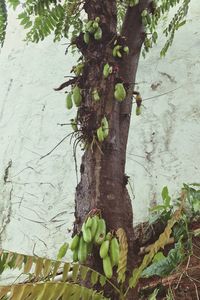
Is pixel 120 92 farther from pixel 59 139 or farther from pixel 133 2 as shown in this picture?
pixel 59 139

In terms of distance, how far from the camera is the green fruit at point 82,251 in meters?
1.68

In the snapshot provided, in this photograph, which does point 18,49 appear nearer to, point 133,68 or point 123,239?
point 133,68

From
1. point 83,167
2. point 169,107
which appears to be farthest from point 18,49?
point 83,167

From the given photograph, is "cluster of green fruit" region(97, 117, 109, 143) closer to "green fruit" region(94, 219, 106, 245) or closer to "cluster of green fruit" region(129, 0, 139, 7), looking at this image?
"green fruit" region(94, 219, 106, 245)

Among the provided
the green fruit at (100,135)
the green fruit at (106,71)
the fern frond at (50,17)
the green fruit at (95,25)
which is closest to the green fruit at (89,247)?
the green fruit at (100,135)

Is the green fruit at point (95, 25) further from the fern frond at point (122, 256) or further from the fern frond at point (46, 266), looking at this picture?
the fern frond at point (46, 266)

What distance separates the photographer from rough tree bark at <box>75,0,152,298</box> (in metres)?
1.85

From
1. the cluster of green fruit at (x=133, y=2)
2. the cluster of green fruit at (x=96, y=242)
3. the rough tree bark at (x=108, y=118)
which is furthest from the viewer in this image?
the cluster of green fruit at (x=133, y=2)

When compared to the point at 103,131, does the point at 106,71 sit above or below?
above

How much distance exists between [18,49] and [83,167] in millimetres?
2778

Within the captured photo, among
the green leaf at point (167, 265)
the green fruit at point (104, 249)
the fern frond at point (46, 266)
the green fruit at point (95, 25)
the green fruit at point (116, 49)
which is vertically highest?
the green fruit at point (95, 25)

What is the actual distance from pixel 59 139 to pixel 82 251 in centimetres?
212

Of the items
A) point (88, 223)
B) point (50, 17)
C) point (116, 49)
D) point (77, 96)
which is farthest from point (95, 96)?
point (50, 17)

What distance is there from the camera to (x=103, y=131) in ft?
6.43
